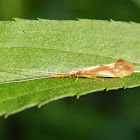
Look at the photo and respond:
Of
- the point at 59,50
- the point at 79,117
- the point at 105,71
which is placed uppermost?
the point at 59,50

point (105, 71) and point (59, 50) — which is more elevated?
point (59, 50)

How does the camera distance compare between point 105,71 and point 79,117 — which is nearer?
point 105,71

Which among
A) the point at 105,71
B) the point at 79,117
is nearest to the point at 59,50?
the point at 105,71

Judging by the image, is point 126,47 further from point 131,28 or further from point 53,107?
point 53,107

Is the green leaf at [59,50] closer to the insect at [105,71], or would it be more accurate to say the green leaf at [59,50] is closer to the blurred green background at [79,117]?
the insect at [105,71]

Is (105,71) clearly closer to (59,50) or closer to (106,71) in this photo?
(106,71)

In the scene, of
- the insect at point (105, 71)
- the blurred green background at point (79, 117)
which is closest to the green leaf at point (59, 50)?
the insect at point (105, 71)
